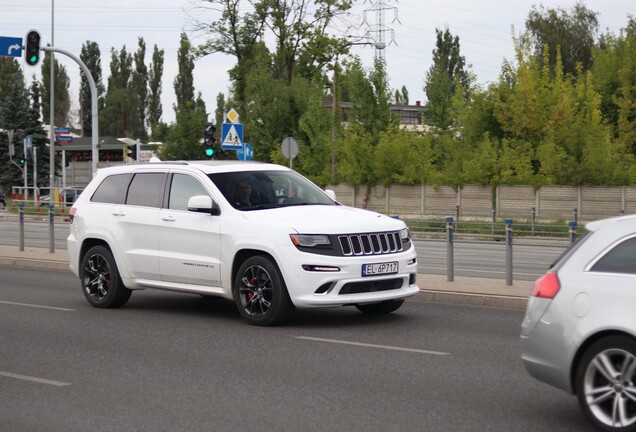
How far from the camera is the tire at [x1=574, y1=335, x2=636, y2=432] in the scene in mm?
6184

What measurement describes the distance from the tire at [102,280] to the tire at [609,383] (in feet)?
26.9

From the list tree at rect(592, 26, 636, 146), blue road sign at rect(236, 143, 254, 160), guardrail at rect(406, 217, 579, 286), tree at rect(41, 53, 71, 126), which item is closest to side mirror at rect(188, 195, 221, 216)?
guardrail at rect(406, 217, 579, 286)

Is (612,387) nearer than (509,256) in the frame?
Yes

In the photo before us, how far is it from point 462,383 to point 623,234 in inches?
84.2

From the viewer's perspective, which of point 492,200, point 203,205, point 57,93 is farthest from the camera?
point 57,93

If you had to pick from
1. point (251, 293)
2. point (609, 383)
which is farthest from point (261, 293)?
point (609, 383)

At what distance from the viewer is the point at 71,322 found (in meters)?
12.3

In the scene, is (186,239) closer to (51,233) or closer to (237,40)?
(51,233)

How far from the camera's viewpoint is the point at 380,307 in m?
12.7

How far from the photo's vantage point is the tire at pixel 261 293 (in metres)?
11.3

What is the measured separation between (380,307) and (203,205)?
2484mm

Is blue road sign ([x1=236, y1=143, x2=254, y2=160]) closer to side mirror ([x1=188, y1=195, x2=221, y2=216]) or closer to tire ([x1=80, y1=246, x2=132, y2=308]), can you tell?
tire ([x1=80, y1=246, x2=132, y2=308])

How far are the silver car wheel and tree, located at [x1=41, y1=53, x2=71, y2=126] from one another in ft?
348

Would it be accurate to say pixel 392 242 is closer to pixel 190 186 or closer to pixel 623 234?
pixel 190 186
